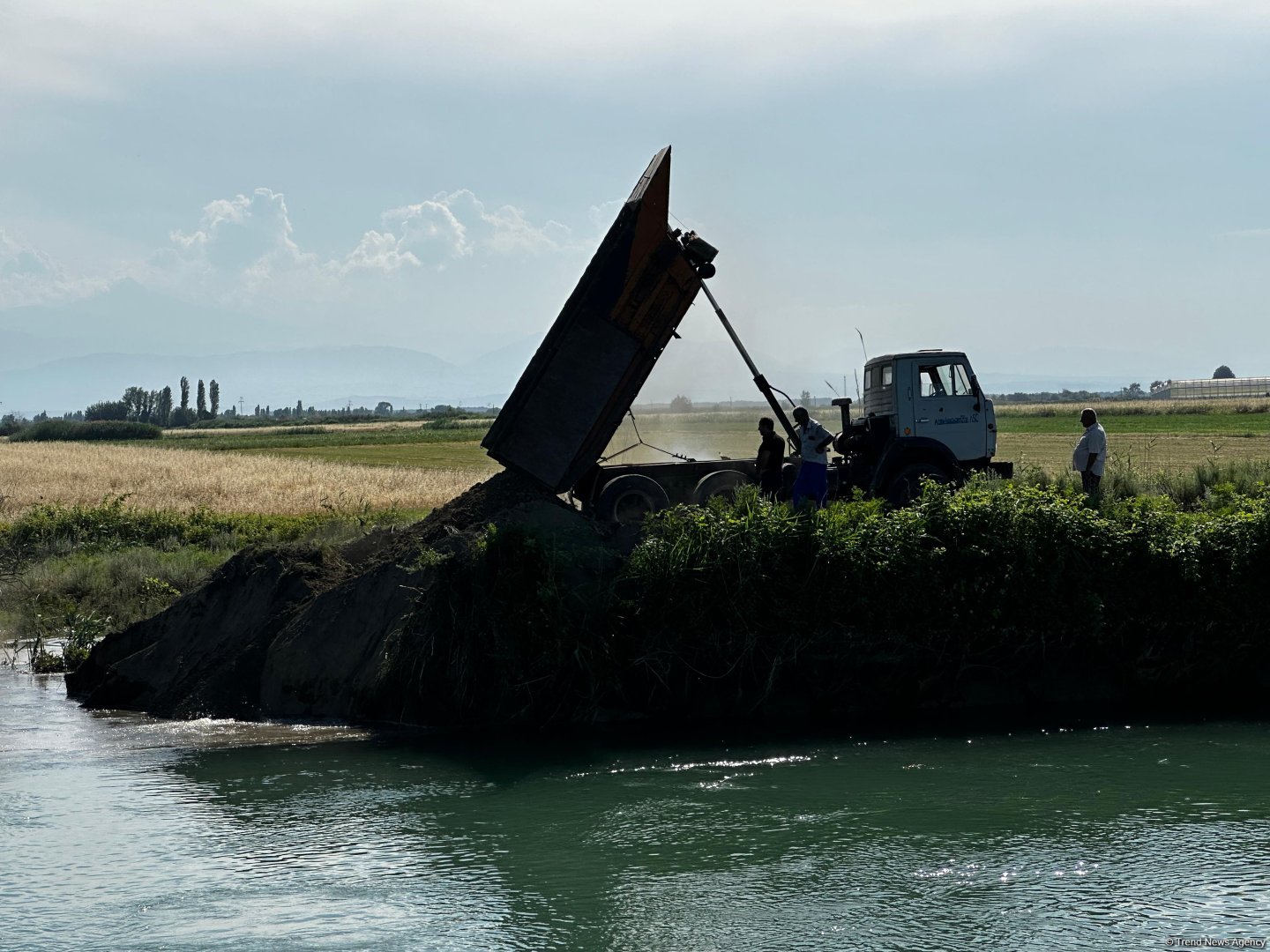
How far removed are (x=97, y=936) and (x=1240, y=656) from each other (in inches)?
500

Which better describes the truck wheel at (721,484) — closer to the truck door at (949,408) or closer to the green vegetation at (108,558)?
the truck door at (949,408)

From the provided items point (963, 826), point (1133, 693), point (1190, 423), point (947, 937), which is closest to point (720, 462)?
point (1133, 693)

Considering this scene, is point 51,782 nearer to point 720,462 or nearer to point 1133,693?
point 720,462

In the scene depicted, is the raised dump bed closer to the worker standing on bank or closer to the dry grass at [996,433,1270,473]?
the worker standing on bank

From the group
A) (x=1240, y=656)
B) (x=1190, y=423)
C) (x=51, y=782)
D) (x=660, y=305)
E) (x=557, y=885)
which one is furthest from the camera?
(x=1190, y=423)

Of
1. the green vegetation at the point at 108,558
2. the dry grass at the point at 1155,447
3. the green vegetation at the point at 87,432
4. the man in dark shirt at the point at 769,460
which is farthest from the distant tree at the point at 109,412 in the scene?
the man in dark shirt at the point at 769,460

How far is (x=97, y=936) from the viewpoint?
8.53m

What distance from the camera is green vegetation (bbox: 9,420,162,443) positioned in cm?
11650

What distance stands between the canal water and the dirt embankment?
807mm

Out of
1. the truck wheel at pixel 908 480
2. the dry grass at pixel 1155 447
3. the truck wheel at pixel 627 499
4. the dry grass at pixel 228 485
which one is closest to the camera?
the truck wheel at pixel 627 499

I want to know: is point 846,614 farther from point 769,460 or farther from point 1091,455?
point 1091,455

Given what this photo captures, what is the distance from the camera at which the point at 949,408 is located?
63.7 ft

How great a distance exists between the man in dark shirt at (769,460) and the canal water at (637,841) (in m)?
4.44

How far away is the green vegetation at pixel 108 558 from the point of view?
20.6 meters
